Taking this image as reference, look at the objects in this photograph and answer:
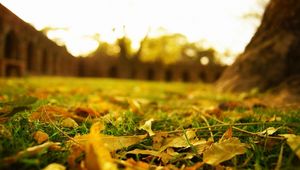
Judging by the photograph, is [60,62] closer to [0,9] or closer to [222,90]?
[222,90]

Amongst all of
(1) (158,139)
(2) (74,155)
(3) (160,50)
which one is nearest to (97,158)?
(2) (74,155)

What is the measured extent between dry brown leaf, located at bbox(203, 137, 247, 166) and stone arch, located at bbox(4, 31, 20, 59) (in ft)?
37.3

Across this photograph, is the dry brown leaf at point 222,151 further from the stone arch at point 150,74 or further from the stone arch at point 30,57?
the stone arch at point 150,74

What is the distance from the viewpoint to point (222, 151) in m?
1.06

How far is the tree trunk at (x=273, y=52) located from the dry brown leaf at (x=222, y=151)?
2.56m

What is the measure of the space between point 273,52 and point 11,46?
9.98 meters

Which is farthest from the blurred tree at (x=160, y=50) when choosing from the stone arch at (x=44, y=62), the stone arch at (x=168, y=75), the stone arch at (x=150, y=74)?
the stone arch at (x=44, y=62)

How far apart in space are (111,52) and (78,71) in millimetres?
12812

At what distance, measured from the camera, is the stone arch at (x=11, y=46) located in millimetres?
11227

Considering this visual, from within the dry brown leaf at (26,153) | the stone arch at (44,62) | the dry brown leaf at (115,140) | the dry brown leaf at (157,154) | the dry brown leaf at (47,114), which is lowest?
the dry brown leaf at (157,154)

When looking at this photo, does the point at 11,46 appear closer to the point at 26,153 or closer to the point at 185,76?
the point at 26,153

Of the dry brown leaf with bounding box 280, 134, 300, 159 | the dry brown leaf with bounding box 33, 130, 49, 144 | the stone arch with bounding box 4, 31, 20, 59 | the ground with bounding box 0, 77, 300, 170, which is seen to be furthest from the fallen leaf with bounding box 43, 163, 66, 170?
the stone arch with bounding box 4, 31, 20, 59

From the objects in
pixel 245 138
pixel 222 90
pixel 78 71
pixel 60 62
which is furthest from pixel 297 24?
pixel 78 71

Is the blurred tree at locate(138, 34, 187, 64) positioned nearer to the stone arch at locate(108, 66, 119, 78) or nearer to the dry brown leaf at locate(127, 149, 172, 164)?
the stone arch at locate(108, 66, 119, 78)
